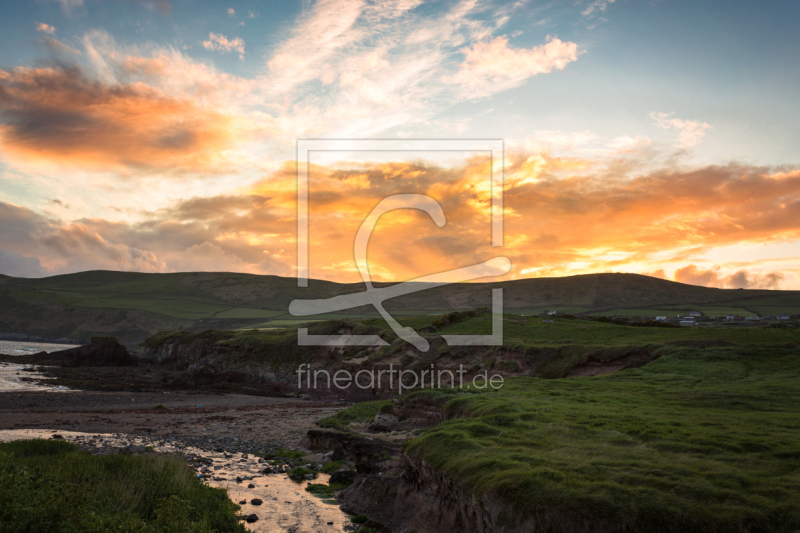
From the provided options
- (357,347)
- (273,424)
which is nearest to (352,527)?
(273,424)

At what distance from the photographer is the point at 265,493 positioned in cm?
1905

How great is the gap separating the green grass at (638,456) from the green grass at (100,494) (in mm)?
7627

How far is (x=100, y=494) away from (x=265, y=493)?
729 cm

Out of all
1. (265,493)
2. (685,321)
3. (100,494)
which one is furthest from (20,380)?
(685,321)

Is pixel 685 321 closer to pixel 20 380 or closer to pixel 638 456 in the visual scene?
pixel 638 456

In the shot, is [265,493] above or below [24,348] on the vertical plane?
above

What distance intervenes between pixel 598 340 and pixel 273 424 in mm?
35350

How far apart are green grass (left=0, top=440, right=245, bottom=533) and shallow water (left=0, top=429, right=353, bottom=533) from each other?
170cm

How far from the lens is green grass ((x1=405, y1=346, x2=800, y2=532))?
949cm

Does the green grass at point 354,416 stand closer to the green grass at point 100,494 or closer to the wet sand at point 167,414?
the wet sand at point 167,414

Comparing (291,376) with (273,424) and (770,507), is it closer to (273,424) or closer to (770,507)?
(273,424)

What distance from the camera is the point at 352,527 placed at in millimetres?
15711

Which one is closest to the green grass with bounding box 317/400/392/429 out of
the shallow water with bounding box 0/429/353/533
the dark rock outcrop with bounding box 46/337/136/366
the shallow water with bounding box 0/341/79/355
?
the shallow water with bounding box 0/429/353/533

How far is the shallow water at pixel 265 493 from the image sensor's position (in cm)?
1577
